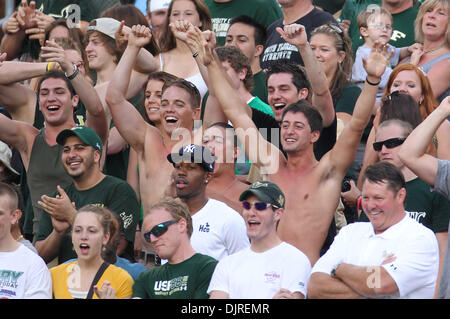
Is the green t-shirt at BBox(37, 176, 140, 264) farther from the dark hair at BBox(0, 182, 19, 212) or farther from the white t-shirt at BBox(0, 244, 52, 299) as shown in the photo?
the white t-shirt at BBox(0, 244, 52, 299)

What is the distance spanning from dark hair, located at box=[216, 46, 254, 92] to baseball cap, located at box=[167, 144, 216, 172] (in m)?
1.38

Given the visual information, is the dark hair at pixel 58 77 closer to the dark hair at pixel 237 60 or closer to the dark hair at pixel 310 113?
the dark hair at pixel 237 60

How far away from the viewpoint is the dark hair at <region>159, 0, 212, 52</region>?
980cm

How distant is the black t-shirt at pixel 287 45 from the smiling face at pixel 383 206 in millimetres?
3013

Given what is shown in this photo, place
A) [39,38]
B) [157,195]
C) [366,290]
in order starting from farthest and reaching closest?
1. [39,38]
2. [157,195]
3. [366,290]

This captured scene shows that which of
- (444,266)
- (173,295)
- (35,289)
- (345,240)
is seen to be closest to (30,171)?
(35,289)

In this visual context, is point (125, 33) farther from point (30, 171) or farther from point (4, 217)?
point (4, 217)

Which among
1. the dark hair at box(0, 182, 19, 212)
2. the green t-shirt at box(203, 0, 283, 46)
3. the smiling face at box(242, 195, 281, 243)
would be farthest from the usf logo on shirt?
the green t-shirt at box(203, 0, 283, 46)

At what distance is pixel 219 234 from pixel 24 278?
4.82 feet

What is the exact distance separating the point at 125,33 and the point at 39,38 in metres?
1.97

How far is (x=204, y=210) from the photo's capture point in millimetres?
7609

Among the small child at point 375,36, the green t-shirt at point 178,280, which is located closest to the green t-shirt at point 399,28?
the small child at point 375,36

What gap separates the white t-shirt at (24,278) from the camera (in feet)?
23.3
